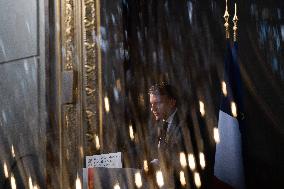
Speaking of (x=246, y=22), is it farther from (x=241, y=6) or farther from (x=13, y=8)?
(x=13, y=8)

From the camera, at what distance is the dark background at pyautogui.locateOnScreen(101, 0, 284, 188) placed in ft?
10.4

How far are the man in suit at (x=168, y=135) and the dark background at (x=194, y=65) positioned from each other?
296 mm

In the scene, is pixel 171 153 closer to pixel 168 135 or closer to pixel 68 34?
pixel 168 135

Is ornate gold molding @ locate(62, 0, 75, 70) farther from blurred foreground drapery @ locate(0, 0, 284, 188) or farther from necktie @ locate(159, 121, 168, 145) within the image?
necktie @ locate(159, 121, 168, 145)

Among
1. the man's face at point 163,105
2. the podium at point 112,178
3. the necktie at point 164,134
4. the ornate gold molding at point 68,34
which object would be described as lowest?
the podium at point 112,178

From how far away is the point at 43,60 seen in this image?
372cm

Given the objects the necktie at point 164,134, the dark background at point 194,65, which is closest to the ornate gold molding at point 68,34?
the dark background at point 194,65

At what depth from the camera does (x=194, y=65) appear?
3.52m

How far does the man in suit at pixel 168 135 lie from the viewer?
2.95m

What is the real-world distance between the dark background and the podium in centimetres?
100

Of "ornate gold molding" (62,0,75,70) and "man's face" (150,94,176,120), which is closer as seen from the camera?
"man's face" (150,94,176,120)

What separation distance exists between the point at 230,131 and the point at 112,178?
99cm

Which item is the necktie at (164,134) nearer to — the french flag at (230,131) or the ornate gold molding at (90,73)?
the french flag at (230,131)

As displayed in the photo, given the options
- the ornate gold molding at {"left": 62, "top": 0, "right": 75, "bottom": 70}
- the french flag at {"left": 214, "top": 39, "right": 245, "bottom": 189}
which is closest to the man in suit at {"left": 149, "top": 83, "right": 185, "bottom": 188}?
the french flag at {"left": 214, "top": 39, "right": 245, "bottom": 189}
